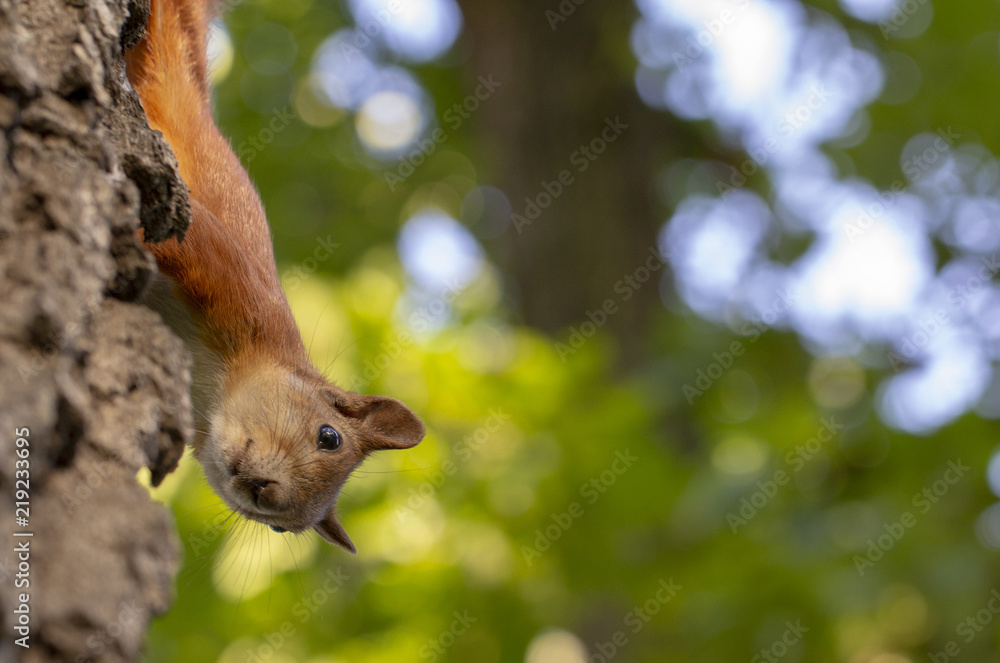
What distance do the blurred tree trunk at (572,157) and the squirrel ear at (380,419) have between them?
111 inches

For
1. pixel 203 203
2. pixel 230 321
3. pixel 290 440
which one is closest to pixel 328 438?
pixel 290 440

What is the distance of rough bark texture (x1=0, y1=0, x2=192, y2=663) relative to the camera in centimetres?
95

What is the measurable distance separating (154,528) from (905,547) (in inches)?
130

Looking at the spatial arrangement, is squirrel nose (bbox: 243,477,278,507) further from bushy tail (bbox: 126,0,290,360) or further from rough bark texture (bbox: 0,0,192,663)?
rough bark texture (bbox: 0,0,192,663)

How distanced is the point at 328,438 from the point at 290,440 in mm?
121

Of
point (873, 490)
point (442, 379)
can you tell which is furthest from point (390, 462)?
point (873, 490)

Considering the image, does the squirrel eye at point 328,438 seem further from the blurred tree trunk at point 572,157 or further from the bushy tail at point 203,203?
the blurred tree trunk at point 572,157

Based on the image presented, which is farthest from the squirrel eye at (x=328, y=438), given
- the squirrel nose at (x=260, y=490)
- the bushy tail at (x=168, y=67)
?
the bushy tail at (x=168, y=67)

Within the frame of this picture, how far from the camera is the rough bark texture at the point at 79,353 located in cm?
95

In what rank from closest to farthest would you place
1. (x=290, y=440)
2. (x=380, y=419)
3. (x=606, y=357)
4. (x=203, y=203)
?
(x=203, y=203), (x=290, y=440), (x=380, y=419), (x=606, y=357)

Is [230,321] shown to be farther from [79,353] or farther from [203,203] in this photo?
[79,353]

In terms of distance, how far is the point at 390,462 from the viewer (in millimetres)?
3338

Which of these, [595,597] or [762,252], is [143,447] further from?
[762,252]

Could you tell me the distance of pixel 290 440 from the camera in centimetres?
187
